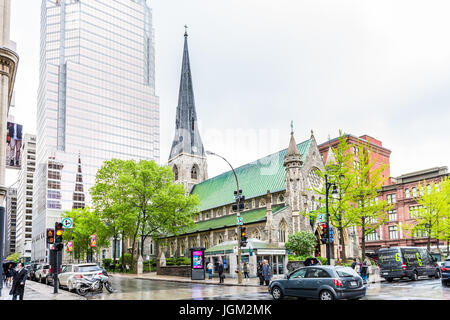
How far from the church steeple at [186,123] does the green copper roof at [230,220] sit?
22788mm

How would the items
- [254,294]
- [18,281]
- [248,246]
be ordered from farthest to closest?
[248,246]
[254,294]
[18,281]

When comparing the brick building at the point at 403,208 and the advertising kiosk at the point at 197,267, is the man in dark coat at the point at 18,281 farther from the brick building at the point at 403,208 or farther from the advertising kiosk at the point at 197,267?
the brick building at the point at 403,208

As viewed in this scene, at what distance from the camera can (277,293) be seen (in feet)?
62.8

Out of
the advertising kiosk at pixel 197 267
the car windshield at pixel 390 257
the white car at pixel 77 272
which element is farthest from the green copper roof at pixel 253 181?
the white car at pixel 77 272

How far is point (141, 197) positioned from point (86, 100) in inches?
2884

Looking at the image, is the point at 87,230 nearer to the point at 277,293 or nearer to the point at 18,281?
the point at 18,281

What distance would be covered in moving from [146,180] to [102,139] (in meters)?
68.3

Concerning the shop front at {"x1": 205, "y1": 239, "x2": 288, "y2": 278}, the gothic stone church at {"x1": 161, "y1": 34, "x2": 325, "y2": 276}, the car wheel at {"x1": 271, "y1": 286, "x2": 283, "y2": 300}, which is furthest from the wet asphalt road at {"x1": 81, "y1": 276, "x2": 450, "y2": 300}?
the shop front at {"x1": 205, "y1": 239, "x2": 288, "y2": 278}

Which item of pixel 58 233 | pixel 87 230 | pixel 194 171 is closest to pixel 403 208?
pixel 194 171

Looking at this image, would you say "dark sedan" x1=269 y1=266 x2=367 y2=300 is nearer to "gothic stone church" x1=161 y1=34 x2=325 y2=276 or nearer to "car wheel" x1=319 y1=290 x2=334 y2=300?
"car wheel" x1=319 y1=290 x2=334 y2=300

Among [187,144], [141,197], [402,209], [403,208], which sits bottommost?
[402,209]
